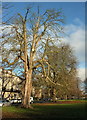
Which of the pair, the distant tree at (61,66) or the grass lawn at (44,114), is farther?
the distant tree at (61,66)

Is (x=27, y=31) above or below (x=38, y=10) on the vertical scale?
below

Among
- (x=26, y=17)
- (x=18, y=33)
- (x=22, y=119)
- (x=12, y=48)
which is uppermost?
(x=26, y=17)

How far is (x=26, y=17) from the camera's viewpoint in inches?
867

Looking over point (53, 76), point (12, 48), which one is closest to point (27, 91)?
point (12, 48)

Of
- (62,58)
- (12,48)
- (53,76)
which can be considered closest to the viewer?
(12,48)

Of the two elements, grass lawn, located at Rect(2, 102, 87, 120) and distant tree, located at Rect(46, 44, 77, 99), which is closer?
grass lawn, located at Rect(2, 102, 87, 120)

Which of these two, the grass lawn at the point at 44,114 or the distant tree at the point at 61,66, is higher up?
the distant tree at the point at 61,66

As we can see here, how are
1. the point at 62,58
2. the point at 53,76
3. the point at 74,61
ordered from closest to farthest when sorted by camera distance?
the point at 62,58
the point at 53,76
the point at 74,61

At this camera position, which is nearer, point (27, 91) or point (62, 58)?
point (27, 91)

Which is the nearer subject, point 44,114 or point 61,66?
point 44,114

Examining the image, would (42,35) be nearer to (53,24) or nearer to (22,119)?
(53,24)

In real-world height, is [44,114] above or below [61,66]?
below

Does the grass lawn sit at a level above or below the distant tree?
below

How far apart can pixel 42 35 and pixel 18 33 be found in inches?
123
